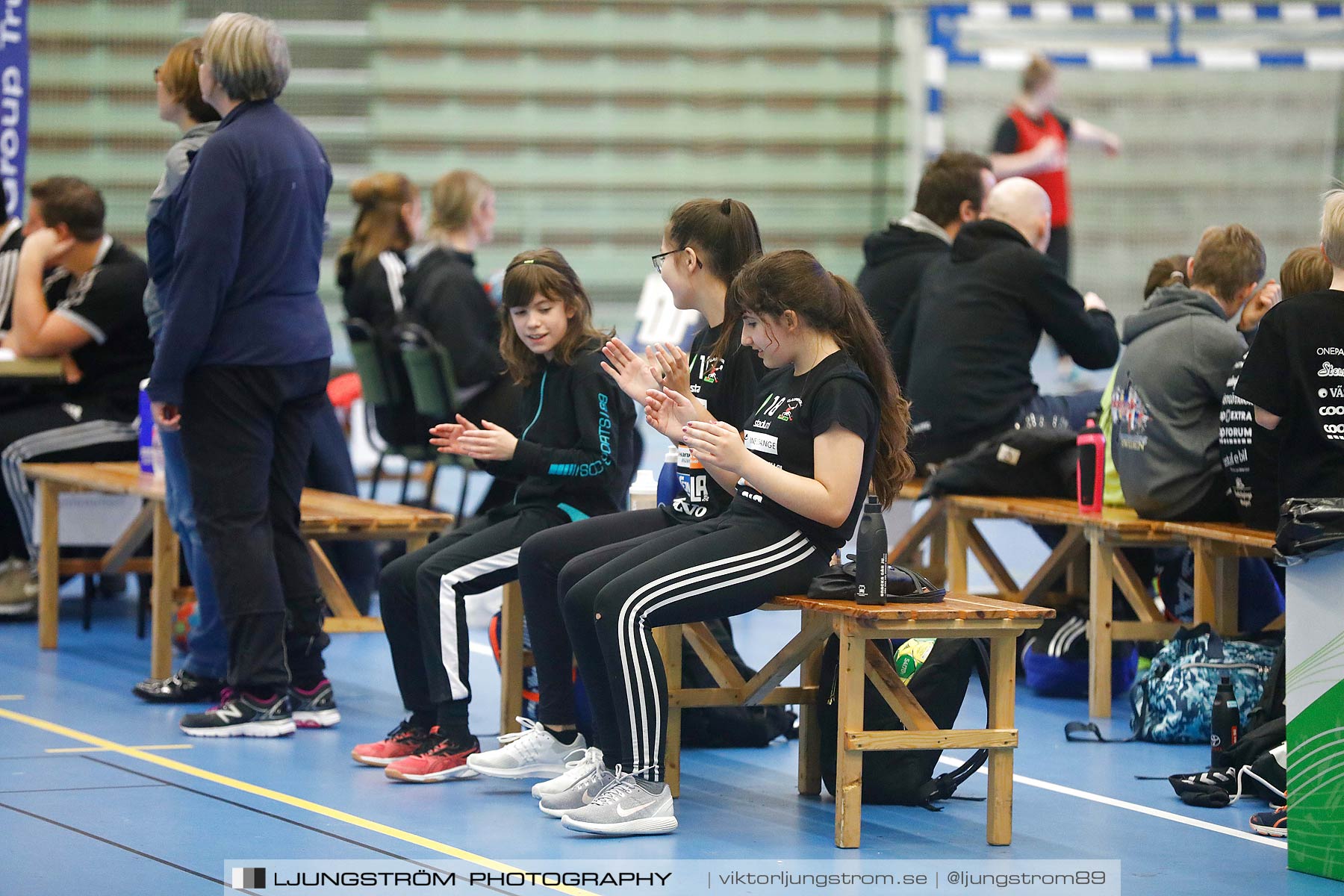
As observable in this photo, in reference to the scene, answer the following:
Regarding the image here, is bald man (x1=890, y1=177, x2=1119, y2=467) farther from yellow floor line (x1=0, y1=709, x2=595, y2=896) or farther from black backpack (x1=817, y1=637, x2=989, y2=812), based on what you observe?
yellow floor line (x1=0, y1=709, x2=595, y2=896)

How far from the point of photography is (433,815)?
372 centimetres

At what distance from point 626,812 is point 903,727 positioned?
0.79m

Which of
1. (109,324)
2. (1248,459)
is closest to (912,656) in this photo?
(1248,459)

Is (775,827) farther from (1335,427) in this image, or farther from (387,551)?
(387,551)

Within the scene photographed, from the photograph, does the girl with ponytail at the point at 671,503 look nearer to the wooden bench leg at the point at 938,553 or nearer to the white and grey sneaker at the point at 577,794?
the white and grey sneaker at the point at 577,794

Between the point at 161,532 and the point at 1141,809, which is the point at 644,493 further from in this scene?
the point at 161,532

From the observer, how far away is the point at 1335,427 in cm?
375

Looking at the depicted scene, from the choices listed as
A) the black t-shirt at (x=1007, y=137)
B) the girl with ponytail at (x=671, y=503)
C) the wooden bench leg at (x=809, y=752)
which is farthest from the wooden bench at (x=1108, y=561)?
the black t-shirt at (x=1007, y=137)

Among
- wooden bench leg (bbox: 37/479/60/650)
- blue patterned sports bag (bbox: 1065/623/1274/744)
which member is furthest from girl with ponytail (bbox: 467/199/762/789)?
wooden bench leg (bbox: 37/479/60/650)

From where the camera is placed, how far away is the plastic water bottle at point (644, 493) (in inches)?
178

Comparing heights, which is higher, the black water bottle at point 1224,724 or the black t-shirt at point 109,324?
the black t-shirt at point 109,324

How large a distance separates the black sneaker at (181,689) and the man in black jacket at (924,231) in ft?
8.78

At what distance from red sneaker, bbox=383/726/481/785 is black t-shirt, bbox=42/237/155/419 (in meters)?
2.73

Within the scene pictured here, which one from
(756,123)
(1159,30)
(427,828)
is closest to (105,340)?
(427,828)
